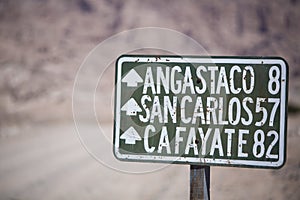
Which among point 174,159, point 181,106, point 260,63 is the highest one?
point 260,63

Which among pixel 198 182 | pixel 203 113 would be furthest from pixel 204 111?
pixel 198 182

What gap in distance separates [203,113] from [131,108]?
0.17 m

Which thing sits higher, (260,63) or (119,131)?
(260,63)

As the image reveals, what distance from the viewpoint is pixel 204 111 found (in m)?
0.96

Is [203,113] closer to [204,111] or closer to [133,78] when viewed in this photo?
[204,111]

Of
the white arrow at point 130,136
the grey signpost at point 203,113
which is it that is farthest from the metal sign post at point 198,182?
the white arrow at point 130,136

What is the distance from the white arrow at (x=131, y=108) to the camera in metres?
0.99

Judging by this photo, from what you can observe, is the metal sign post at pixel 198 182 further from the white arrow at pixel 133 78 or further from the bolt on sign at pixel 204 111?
the white arrow at pixel 133 78

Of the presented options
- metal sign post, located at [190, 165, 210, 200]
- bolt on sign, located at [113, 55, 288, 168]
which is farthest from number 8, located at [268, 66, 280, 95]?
metal sign post, located at [190, 165, 210, 200]

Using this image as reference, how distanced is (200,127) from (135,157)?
0.17 metres

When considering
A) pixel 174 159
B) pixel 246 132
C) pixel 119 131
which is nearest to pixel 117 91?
pixel 119 131

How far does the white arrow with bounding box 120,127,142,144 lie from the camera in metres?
0.99

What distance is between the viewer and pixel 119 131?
3.28ft

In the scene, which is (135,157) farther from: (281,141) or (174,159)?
(281,141)
